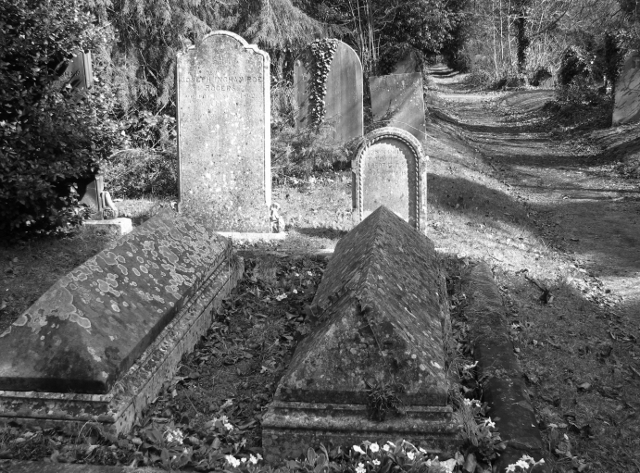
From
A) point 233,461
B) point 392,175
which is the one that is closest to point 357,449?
point 233,461

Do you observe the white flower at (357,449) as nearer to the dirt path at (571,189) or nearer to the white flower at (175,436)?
the white flower at (175,436)

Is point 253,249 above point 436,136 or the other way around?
the other way around

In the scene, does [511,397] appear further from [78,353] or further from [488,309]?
[78,353]

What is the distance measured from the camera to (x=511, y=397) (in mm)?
3668

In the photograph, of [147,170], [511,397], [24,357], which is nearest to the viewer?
[24,357]

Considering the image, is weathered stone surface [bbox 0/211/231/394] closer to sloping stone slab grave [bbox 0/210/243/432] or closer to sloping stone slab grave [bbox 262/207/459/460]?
sloping stone slab grave [bbox 0/210/243/432]

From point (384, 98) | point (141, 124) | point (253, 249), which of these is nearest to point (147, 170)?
point (141, 124)

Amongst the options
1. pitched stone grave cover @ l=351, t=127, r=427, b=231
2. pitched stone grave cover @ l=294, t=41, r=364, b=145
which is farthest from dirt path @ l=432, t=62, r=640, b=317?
pitched stone grave cover @ l=294, t=41, r=364, b=145

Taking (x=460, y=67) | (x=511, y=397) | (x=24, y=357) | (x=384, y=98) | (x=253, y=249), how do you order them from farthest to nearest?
(x=460, y=67)
(x=384, y=98)
(x=253, y=249)
(x=511, y=397)
(x=24, y=357)

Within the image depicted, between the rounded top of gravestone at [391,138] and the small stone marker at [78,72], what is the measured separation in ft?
11.4

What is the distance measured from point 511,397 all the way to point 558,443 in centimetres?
41

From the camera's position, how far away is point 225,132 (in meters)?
7.85

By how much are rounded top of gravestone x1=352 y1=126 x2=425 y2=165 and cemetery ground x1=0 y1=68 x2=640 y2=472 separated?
117cm

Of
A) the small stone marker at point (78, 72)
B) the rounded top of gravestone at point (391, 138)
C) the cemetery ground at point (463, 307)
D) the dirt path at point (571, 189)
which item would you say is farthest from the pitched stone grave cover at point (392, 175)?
the small stone marker at point (78, 72)
